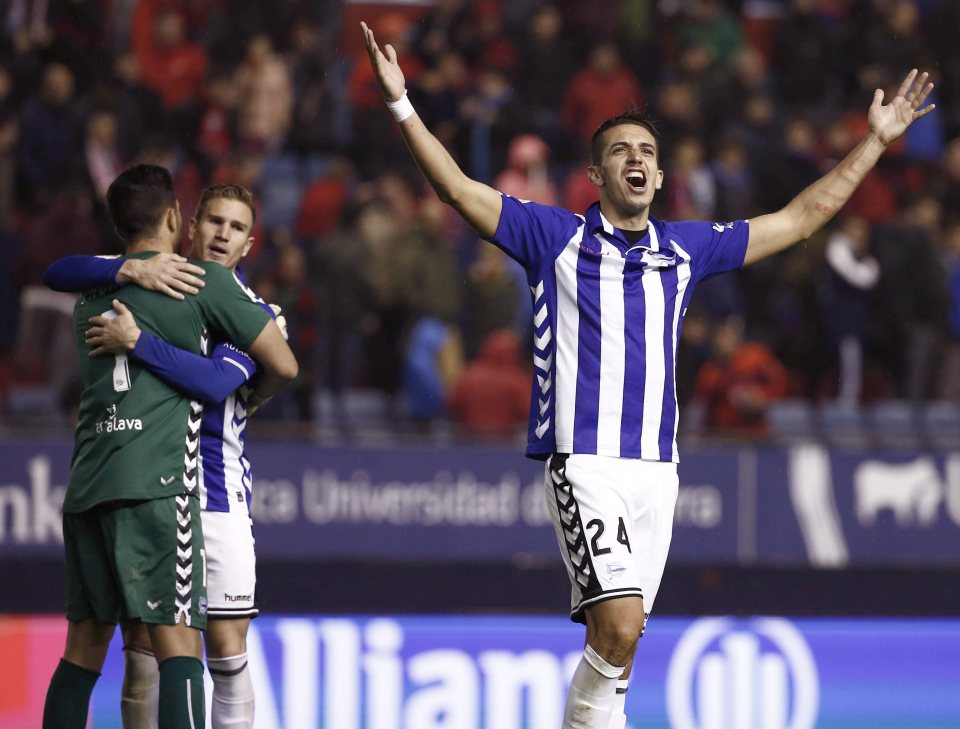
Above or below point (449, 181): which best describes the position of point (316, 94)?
above

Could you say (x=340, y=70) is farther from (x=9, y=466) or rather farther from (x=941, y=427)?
(x=941, y=427)

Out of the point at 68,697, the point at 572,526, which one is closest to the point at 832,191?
the point at 572,526

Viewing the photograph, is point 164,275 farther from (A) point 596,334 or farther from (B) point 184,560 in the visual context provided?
(A) point 596,334

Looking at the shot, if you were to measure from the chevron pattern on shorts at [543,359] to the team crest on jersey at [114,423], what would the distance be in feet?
4.01

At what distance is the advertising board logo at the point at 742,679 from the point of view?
6.18m

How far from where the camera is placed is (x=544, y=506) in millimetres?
11336

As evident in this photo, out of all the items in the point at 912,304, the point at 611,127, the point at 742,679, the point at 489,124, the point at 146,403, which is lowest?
the point at 742,679

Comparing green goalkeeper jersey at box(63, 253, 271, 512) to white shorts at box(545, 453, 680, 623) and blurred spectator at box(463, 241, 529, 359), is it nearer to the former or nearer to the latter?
white shorts at box(545, 453, 680, 623)

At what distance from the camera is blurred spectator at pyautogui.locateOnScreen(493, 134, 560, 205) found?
1270 centimetres

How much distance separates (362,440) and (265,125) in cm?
301

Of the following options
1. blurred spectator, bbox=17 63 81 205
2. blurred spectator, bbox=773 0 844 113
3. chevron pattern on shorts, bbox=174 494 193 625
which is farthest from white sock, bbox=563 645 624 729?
blurred spectator, bbox=773 0 844 113

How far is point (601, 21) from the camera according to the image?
15.0 metres

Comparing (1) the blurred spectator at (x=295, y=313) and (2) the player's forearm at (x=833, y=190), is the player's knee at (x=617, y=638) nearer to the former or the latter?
(2) the player's forearm at (x=833, y=190)

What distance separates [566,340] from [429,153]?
28.2 inches
